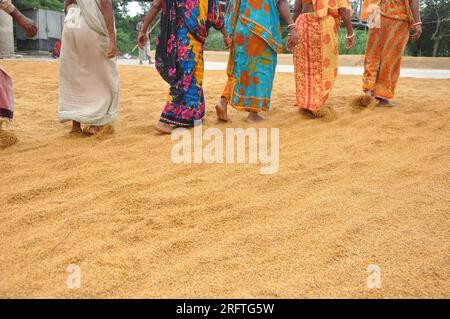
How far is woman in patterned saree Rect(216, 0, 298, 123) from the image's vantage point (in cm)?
392

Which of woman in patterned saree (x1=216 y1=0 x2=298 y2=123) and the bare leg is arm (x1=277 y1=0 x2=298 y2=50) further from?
the bare leg

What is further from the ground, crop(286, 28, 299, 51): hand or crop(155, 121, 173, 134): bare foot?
crop(286, 28, 299, 51): hand

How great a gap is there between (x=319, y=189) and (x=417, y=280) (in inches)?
34.4

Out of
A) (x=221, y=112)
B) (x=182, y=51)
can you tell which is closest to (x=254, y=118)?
(x=221, y=112)

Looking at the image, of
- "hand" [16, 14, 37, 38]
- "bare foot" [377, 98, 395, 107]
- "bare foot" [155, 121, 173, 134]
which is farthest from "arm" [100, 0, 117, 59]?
"bare foot" [377, 98, 395, 107]

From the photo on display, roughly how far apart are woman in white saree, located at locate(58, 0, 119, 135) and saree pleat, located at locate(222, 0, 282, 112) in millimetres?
1191

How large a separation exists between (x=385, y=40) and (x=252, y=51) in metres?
1.61

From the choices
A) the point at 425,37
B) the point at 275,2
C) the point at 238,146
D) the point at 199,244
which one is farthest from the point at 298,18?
the point at 425,37

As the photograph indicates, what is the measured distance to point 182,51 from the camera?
3.56 meters

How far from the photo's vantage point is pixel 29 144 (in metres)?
3.20

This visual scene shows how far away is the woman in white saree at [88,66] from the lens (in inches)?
127

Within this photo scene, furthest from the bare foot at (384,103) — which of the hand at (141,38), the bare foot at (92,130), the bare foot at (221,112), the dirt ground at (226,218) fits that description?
the bare foot at (92,130)

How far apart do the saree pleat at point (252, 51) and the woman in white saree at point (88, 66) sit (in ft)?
3.91

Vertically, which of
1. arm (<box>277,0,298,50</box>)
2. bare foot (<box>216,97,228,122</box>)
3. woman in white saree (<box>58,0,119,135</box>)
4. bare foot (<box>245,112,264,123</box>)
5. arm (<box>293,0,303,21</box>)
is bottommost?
bare foot (<box>245,112,264,123</box>)
